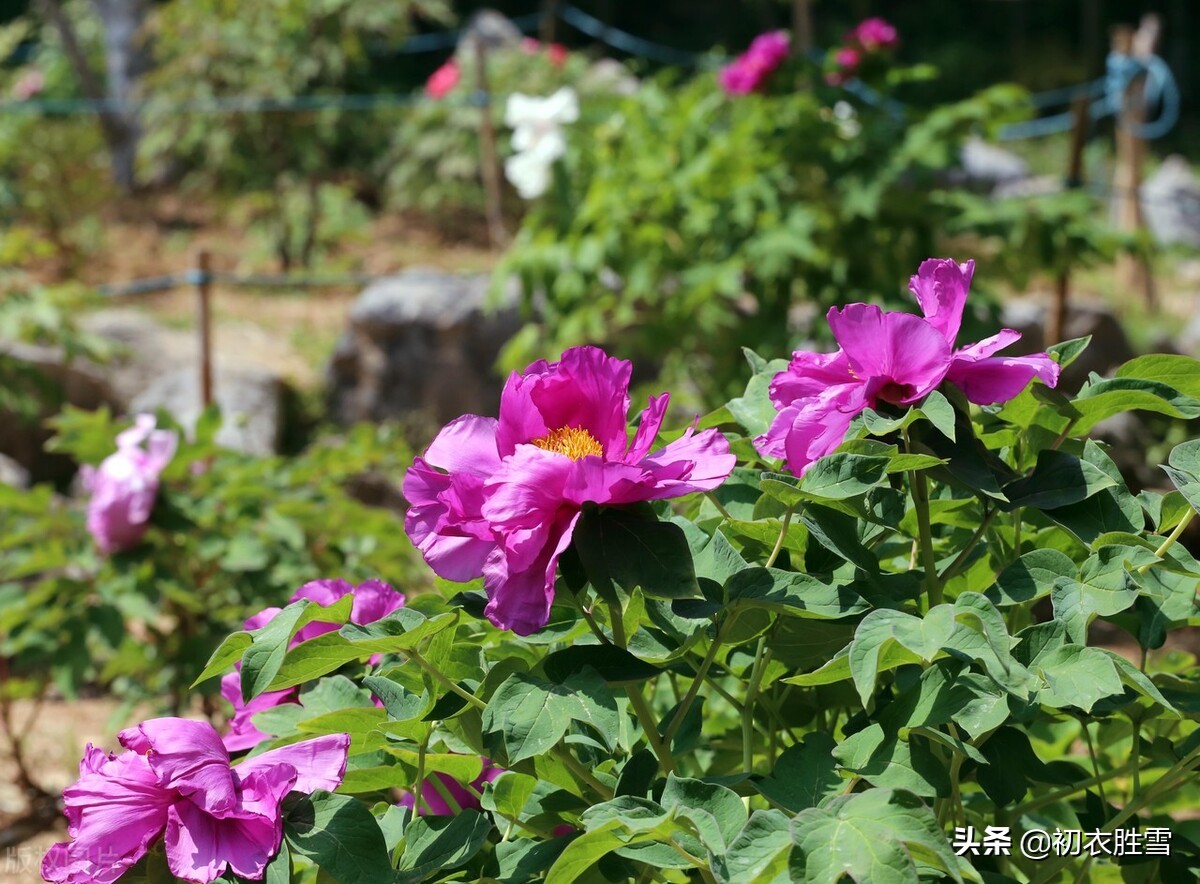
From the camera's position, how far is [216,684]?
1.52m

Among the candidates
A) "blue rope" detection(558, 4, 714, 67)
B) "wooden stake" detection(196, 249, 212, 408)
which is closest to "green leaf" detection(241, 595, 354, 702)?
"wooden stake" detection(196, 249, 212, 408)

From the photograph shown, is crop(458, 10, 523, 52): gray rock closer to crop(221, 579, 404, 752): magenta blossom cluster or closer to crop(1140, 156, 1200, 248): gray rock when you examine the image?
crop(1140, 156, 1200, 248): gray rock

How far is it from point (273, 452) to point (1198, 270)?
6.57m

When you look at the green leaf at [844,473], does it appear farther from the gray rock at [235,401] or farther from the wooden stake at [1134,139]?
the wooden stake at [1134,139]

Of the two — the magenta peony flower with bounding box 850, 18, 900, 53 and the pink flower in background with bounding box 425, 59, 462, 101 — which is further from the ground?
the magenta peony flower with bounding box 850, 18, 900, 53

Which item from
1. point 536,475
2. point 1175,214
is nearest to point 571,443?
point 536,475

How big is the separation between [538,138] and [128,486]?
7.04ft

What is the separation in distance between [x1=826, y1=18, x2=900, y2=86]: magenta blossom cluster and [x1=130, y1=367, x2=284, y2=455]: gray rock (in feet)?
6.72

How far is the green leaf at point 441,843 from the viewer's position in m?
0.74

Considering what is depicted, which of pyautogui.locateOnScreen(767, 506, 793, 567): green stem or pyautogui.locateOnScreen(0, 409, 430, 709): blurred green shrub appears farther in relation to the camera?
pyautogui.locateOnScreen(0, 409, 430, 709): blurred green shrub

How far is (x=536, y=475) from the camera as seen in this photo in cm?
69

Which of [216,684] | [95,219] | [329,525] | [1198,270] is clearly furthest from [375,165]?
[216,684]

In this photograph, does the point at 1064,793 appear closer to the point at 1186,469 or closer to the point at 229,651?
the point at 1186,469

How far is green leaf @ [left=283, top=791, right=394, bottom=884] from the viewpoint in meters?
0.70
